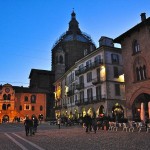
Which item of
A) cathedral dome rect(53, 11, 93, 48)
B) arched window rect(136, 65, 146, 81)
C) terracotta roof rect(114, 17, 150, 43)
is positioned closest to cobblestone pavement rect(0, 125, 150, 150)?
arched window rect(136, 65, 146, 81)

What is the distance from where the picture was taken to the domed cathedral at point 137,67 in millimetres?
25703

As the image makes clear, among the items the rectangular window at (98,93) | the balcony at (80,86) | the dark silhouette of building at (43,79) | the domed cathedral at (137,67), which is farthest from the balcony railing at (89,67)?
the dark silhouette of building at (43,79)

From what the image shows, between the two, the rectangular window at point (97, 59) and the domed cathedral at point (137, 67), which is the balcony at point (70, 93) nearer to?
the rectangular window at point (97, 59)

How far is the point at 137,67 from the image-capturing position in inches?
1067

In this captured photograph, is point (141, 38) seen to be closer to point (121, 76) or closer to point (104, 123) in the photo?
point (104, 123)

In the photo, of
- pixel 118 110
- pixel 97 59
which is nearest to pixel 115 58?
pixel 97 59

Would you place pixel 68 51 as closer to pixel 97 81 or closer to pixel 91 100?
pixel 91 100

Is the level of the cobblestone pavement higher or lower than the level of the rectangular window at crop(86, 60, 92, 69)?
lower

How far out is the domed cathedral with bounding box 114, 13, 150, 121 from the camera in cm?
2570

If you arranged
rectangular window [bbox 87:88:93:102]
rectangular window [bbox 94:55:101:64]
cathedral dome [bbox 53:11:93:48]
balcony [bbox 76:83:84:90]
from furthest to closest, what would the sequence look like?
cathedral dome [bbox 53:11:93:48] → balcony [bbox 76:83:84:90] → rectangular window [bbox 87:88:93:102] → rectangular window [bbox 94:55:101:64]

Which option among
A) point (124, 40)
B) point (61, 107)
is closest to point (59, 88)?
point (61, 107)

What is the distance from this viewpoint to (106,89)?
39.0 meters

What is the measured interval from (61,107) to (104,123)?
118 feet

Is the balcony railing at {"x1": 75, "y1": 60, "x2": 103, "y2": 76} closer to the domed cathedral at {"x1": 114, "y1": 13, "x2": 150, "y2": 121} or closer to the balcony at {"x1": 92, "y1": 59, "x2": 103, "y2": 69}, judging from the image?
the balcony at {"x1": 92, "y1": 59, "x2": 103, "y2": 69}
